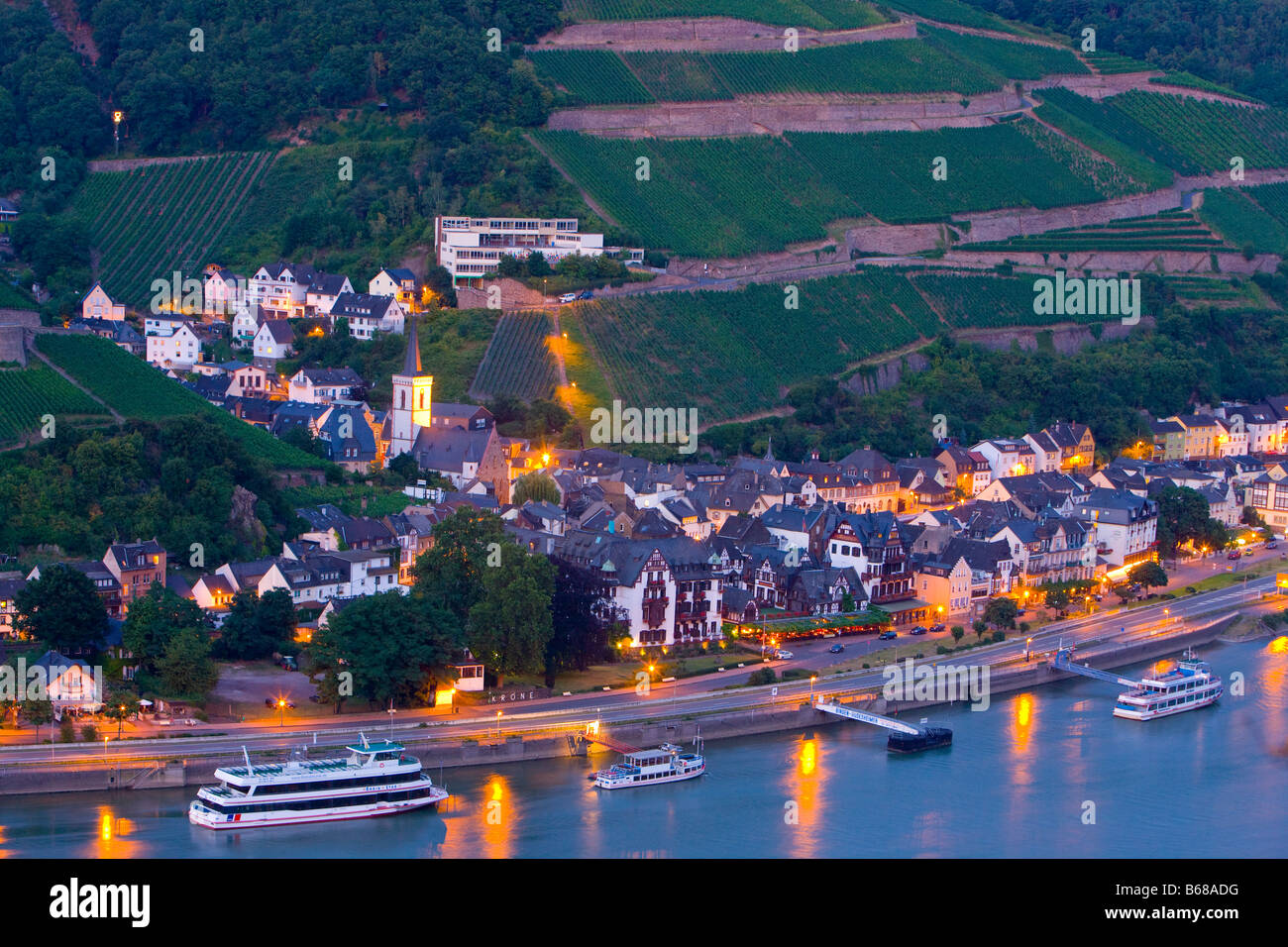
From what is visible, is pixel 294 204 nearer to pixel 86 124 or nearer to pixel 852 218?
pixel 86 124

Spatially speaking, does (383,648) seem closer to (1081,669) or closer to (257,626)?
(257,626)

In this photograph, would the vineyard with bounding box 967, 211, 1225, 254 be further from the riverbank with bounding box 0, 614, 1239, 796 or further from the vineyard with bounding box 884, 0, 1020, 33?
the riverbank with bounding box 0, 614, 1239, 796

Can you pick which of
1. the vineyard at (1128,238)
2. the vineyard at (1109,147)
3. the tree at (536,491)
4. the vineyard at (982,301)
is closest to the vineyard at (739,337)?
the vineyard at (982,301)

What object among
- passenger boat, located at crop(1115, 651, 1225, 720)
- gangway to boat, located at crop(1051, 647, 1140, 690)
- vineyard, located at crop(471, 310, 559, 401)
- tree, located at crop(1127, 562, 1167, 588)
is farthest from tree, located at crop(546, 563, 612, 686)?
vineyard, located at crop(471, 310, 559, 401)

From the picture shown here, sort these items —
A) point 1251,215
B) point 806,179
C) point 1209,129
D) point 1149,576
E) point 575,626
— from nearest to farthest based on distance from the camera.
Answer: point 575,626 → point 1149,576 → point 806,179 → point 1251,215 → point 1209,129

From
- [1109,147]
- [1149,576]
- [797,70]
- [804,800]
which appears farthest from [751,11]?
[804,800]
